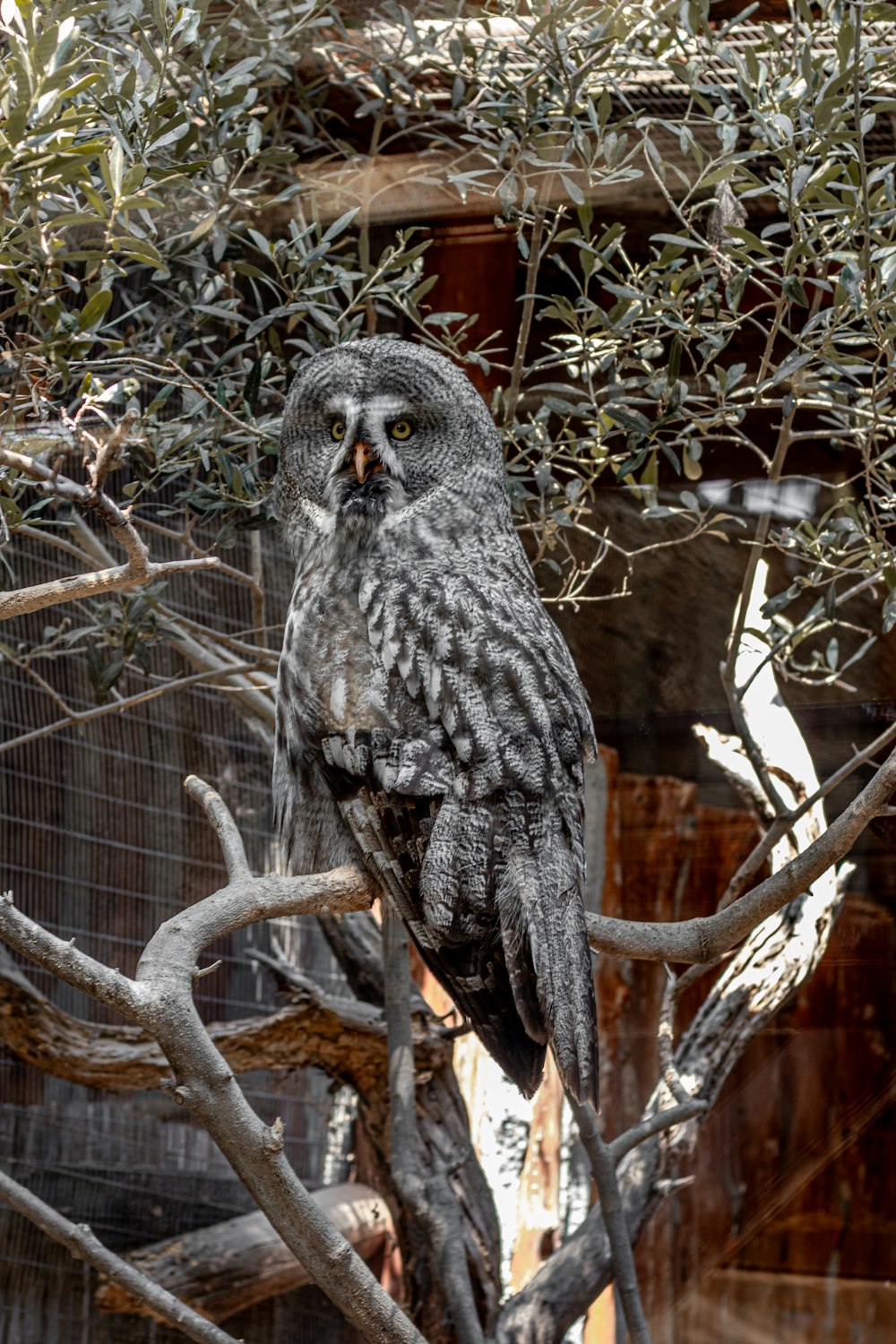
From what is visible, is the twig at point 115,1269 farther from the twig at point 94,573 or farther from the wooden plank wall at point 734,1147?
the wooden plank wall at point 734,1147

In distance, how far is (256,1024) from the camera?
7.84 ft

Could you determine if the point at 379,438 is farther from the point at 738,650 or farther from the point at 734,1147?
the point at 734,1147

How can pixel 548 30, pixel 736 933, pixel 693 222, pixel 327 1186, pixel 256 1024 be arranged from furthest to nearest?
1. pixel 327 1186
2. pixel 256 1024
3. pixel 693 222
4. pixel 548 30
5. pixel 736 933

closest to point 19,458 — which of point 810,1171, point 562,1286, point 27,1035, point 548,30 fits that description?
point 548,30

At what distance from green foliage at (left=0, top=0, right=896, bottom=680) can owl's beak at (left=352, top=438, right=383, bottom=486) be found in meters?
0.19

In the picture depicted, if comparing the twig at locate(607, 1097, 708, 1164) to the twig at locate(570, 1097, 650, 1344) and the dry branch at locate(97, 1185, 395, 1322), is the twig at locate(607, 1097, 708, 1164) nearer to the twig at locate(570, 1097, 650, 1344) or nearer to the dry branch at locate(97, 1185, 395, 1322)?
the twig at locate(570, 1097, 650, 1344)

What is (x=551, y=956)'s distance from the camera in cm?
141

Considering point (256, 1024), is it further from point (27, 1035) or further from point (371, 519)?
point (371, 519)

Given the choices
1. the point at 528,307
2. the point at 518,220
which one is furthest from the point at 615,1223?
the point at 518,220

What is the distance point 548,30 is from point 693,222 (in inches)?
13.3

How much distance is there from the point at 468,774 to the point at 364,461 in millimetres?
434

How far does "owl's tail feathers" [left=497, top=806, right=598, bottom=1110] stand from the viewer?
141 centimetres

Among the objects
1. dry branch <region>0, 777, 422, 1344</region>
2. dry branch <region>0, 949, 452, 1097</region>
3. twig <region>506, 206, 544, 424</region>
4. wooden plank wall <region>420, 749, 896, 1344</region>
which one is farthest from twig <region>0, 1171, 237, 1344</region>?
twig <region>506, 206, 544, 424</region>

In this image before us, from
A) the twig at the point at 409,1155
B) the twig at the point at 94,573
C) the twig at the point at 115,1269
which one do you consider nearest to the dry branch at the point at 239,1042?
the twig at the point at 409,1155
